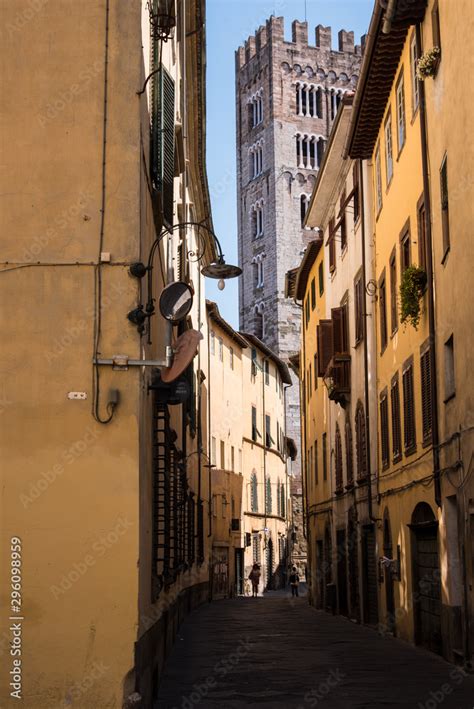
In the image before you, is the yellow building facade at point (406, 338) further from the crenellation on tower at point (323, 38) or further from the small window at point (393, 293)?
the crenellation on tower at point (323, 38)

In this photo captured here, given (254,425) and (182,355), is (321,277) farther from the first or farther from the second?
(182,355)

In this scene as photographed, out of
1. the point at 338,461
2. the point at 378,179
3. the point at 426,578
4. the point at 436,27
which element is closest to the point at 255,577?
the point at 338,461

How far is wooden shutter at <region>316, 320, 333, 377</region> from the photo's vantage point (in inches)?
1201

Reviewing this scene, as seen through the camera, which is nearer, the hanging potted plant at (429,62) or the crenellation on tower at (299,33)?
the hanging potted plant at (429,62)

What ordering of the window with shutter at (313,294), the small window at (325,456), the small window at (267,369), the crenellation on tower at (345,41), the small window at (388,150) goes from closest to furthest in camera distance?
the small window at (388,150)
the small window at (325,456)
the window with shutter at (313,294)
the small window at (267,369)
the crenellation on tower at (345,41)

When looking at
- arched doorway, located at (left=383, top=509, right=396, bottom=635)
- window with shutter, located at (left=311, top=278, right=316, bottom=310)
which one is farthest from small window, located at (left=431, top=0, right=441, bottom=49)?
window with shutter, located at (left=311, top=278, right=316, bottom=310)

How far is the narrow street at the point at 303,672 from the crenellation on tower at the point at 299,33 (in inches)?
3553

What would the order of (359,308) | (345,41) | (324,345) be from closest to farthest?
1. (359,308)
2. (324,345)
3. (345,41)

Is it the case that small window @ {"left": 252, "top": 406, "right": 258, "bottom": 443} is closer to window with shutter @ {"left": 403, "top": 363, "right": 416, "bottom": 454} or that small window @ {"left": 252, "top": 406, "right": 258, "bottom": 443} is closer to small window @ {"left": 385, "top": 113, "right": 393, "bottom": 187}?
small window @ {"left": 385, "top": 113, "right": 393, "bottom": 187}

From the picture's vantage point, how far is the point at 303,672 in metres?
15.3

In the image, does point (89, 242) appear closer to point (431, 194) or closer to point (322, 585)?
point (431, 194)

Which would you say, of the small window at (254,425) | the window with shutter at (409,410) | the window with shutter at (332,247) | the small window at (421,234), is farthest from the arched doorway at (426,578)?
the small window at (254,425)

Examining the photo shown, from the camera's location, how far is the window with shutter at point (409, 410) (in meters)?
19.4

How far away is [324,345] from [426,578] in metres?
12.9
